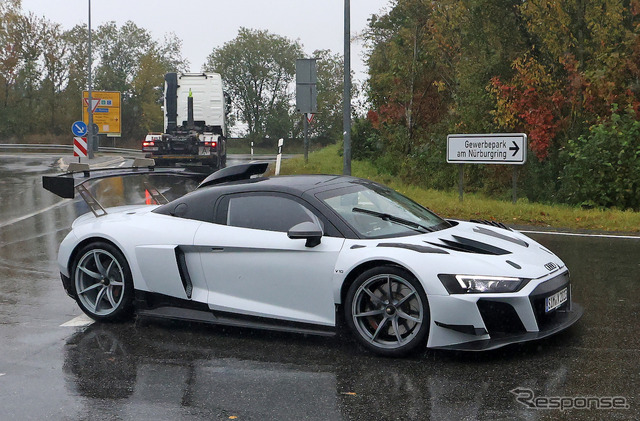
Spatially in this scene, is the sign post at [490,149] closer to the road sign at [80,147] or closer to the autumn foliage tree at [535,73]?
the autumn foliage tree at [535,73]

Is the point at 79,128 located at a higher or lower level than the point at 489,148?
higher

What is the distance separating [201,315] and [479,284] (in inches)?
88.9

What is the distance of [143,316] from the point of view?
263 inches

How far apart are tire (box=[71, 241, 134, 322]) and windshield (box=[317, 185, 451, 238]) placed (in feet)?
6.05

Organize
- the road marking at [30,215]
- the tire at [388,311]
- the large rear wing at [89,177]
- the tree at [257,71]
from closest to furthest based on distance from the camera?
1. the tire at [388,311]
2. the large rear wing at [89,177]
3. the road marking at [30,215]
4. the tree at [257,71]

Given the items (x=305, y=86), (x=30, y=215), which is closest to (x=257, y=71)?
(x=305, y=86)

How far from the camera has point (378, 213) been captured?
6465 mm

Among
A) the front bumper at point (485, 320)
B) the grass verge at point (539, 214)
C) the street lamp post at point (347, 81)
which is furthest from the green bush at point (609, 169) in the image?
the front bumper at point (485, 320)

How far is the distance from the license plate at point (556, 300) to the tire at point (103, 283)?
3347 millimetres

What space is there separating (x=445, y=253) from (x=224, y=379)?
1.76 meters

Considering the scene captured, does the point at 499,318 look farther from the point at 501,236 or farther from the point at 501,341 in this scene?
the point at 501,236

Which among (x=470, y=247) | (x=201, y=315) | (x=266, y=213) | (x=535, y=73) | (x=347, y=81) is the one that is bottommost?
(x=201, y=315)

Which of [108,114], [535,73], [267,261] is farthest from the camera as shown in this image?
[108,114]

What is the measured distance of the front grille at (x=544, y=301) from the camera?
5.51 metres
